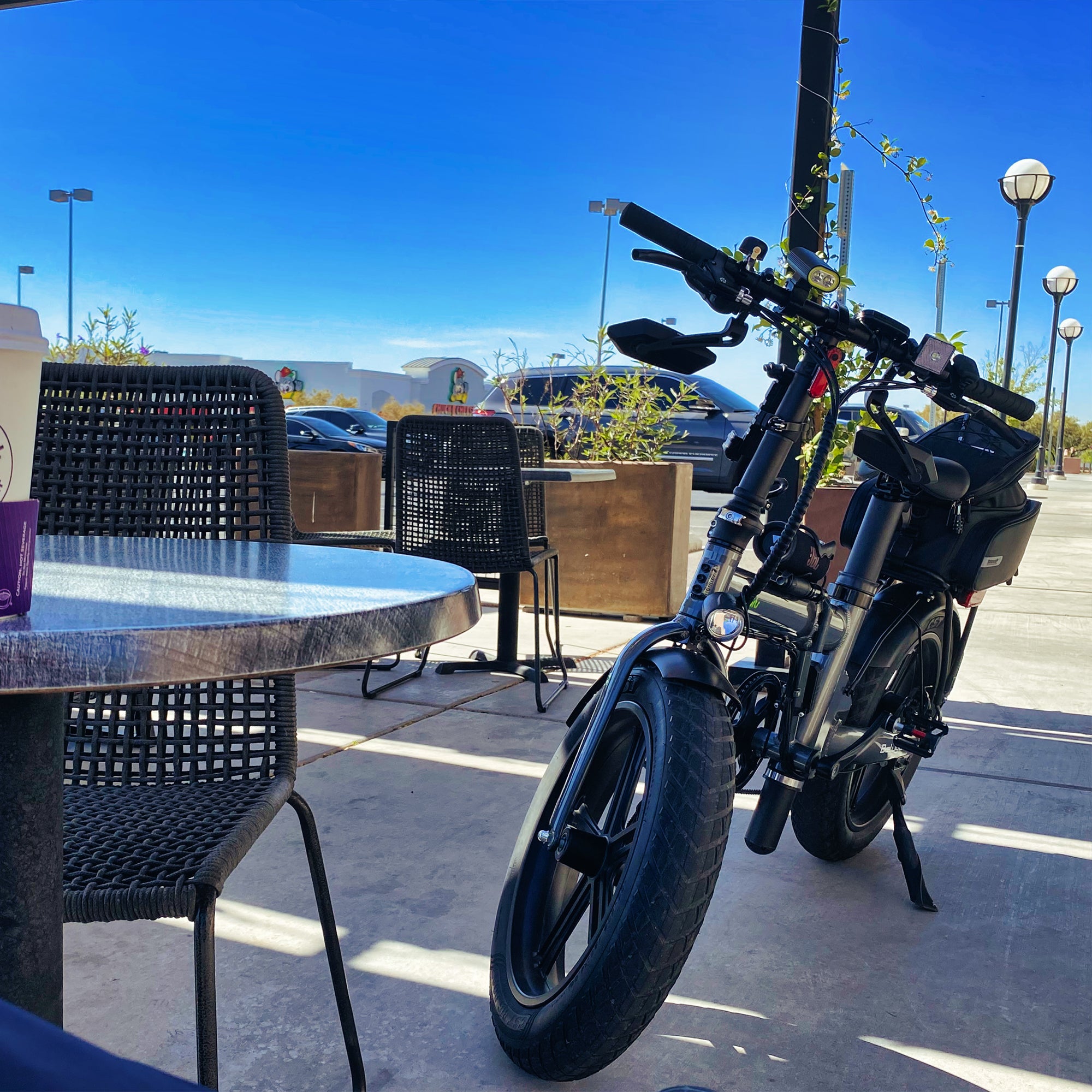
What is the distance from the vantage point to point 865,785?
254 cm

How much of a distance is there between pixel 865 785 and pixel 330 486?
178 inches

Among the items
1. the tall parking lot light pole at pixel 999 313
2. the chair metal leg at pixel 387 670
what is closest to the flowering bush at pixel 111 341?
the chair metal leg at pixel 387 670

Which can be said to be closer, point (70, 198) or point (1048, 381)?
point (1048, 381)

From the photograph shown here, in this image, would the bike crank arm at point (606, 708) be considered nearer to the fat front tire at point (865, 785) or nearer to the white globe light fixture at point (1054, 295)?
the fat front tire at point (865, 785)

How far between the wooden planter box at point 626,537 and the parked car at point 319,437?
988 centimetres

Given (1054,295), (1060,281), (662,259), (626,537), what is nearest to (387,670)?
(626,537)

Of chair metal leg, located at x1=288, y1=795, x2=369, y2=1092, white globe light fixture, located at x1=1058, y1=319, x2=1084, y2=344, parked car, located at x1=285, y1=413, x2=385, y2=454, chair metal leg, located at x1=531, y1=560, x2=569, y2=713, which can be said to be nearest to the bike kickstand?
chair metal leg, located at x1=288, y1=795, x2=369, y2=1092

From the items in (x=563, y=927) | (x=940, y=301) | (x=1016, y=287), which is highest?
(x=1016, y=287)

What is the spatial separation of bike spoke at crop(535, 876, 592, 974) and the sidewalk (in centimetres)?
15

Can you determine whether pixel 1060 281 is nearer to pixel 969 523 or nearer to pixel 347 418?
pixel 347 418

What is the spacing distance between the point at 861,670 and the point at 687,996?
0.74 meters

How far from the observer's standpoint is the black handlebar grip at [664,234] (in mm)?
1741

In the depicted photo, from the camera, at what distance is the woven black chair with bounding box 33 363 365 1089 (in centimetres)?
128

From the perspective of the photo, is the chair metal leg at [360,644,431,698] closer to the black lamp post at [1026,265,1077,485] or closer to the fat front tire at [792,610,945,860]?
the fat front tire at [792,610,945,860]
